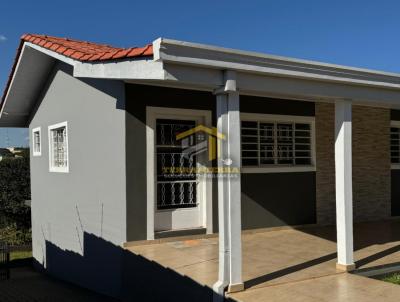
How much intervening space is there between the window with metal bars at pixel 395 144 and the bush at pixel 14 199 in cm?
1245

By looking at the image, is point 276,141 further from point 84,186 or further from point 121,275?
point 121,275

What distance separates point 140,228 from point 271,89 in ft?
11.5

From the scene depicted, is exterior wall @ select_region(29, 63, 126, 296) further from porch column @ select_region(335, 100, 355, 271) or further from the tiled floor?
porch column @ select_region(335, 100, 355, 271)

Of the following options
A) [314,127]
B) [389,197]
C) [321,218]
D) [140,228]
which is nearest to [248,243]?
[140,228]

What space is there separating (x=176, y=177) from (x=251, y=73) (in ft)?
11.3

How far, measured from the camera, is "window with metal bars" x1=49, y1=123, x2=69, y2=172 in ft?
33.0

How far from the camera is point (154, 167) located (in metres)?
8.04

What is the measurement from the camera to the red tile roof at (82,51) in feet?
17.6

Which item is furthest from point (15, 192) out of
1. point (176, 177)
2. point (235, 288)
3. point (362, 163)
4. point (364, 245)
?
point (235, 288)

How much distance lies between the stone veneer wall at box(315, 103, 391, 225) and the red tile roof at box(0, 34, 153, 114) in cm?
526

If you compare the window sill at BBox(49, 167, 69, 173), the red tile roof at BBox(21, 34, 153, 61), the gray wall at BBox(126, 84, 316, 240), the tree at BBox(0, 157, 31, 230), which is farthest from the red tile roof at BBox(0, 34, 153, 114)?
the tree at BBox(0, 157, 31, 230)

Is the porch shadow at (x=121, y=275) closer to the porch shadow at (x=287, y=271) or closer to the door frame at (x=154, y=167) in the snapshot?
the porch shadow at (x=287, y=271)

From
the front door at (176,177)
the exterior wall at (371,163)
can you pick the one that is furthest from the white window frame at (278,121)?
the exterior wall at (371,163)

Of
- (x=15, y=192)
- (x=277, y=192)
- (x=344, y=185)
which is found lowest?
(x=15, y=192)
